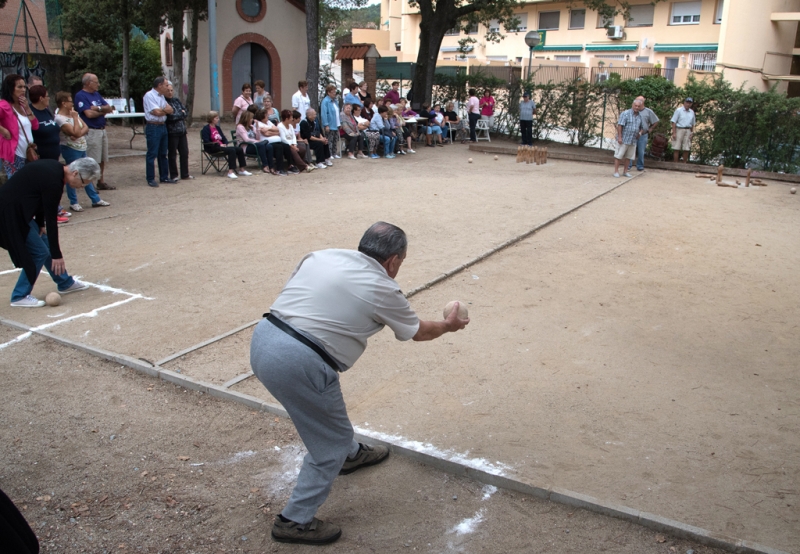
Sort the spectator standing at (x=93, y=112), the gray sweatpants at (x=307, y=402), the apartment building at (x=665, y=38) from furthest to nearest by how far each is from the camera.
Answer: the apartment building at (x=665, y=38)
the spectator standing at (x=93, y=112)
the gray sweatpants at (x=307, y=402)

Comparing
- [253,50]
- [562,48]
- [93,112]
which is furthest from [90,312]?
[562,48]

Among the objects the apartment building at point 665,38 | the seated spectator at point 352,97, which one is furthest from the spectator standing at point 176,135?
the apartment building at point 665,38

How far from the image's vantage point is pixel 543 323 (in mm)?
6461

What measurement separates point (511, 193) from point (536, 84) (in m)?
11.1

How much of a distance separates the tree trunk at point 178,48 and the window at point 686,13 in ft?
104

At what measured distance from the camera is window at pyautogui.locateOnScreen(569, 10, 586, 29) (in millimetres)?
47594

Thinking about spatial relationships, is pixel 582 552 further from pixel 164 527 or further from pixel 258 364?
pixel 164 527

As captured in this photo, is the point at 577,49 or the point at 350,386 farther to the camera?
the point at 577,49

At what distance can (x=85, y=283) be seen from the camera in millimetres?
7207

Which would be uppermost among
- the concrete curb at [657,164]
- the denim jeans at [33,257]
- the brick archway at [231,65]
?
the brick archway at [231,65]

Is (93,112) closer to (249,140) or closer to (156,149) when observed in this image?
(156,149)

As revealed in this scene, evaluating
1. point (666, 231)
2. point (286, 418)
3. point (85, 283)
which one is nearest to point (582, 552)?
point (286, 418)

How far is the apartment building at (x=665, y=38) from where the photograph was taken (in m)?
33.7

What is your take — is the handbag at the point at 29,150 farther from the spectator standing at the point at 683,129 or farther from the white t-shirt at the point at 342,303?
the spectator standing at the point at 683,129
